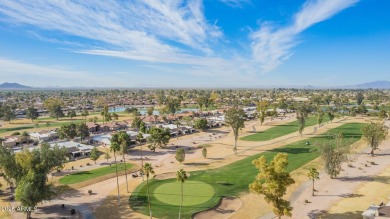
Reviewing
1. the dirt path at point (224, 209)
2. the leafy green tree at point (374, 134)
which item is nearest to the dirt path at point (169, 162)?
the dirt path at point (224, 209)

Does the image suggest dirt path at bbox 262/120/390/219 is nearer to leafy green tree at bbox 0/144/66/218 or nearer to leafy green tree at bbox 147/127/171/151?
leafy green tree at bbox 0/144/66/218

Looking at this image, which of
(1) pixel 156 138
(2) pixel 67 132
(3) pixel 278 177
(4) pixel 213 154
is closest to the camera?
(3) pixel 278 177

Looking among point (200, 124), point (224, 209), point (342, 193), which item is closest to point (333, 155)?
point (342, 193)

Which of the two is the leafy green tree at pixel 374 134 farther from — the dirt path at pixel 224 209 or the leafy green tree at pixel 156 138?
the leafy green tree at pixel 156 138

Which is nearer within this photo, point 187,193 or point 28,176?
point 28,176

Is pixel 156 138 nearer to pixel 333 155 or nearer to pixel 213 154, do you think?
pixel 213 154

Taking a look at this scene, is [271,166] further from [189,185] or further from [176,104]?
[176,104]

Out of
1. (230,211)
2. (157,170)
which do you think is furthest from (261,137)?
(230,211)
